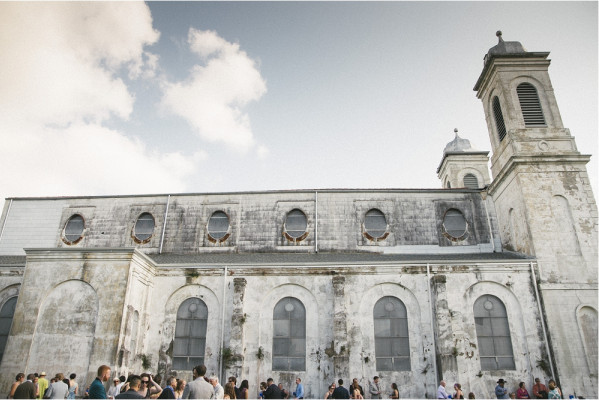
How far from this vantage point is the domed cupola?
3650 cm

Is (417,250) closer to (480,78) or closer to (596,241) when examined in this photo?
(596,241)

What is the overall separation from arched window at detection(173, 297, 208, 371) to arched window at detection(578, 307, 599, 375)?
54.0ft

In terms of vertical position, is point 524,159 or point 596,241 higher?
point 524,159

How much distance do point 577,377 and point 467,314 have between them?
185 inches

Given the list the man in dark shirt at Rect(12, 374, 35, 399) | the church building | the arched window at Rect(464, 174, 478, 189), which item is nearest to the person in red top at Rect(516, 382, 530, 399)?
the church building

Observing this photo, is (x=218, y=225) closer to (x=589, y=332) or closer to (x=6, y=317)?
(x=6, y=317)

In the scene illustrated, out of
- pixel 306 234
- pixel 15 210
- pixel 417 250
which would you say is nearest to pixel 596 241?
pixel 417 250

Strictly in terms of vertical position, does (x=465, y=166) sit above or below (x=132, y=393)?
above

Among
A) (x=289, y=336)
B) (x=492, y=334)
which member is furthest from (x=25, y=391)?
(x=492, y=334)

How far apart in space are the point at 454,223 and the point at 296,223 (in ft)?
29.1

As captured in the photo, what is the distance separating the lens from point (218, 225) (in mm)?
23938

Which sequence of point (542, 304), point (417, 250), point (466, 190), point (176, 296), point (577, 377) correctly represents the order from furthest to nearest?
point (466, 190) → point (417, 250) → point (176, 296) → point (542, 304) → point (577, 377)

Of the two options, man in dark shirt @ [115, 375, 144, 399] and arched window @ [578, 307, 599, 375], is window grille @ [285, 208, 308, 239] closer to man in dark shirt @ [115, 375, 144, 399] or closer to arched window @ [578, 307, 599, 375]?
arched window @ [578, 307, 599, 375]

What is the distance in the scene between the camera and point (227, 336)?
18.8 m
